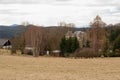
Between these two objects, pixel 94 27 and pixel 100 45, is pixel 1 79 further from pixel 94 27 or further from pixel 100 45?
pixel 94 27

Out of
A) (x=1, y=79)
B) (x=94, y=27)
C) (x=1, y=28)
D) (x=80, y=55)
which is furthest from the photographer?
(x=1, y=28)

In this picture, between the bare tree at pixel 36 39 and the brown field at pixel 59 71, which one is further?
the bare tree at pixel 36 39

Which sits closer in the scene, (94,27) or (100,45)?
(100,45)

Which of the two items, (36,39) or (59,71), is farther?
(36,39)

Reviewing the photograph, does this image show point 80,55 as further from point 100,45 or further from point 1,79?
point 1,79

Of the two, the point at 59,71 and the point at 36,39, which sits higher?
the point at 36,39

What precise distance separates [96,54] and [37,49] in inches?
805

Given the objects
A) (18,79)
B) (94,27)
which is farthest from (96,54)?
(18,79)

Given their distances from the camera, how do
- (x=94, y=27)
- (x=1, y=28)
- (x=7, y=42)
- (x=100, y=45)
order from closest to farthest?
(x=100, y=45), (x=94, y=27), (x=7, y=42), (x=1, y=28)

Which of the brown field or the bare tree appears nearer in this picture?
the brown field

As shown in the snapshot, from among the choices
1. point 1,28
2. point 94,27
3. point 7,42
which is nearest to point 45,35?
point 94,27

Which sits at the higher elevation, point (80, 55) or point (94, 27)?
point (94, 27)

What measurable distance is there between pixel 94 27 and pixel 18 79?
216 feet

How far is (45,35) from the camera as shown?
303 feet
